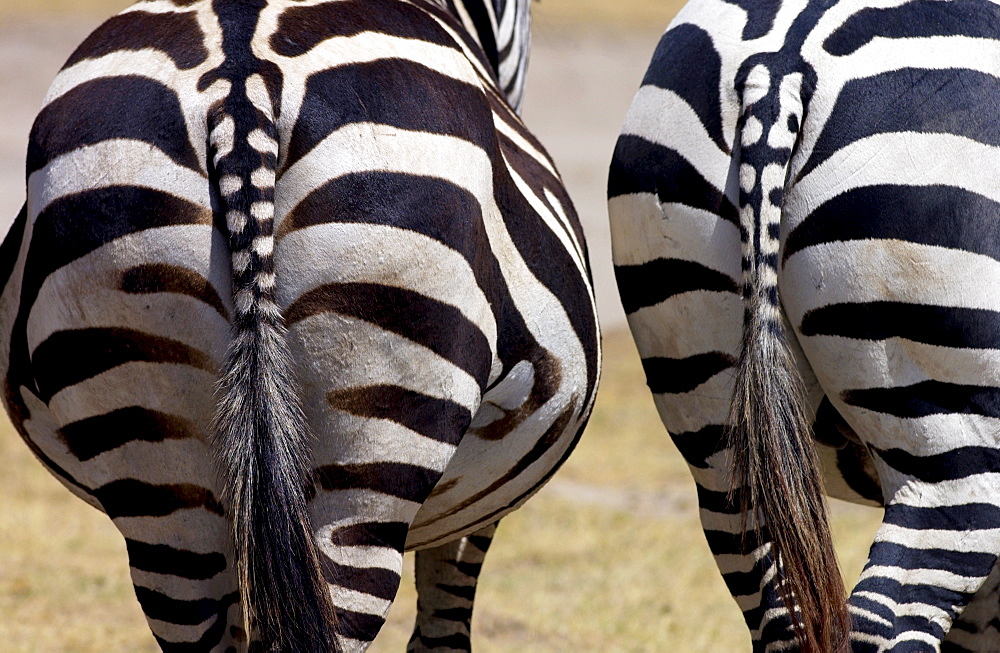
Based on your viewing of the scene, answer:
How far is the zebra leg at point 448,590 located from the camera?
3.55 metres

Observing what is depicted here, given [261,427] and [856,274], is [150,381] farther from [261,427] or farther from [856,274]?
[856,274]

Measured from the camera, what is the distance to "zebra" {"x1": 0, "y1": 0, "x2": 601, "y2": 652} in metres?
2.03

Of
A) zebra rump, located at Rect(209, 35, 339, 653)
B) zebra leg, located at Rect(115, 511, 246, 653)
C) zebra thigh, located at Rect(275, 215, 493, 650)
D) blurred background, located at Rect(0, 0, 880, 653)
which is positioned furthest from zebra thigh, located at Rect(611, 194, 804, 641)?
blurred background, located at Rect(0, 0, 880, 653)

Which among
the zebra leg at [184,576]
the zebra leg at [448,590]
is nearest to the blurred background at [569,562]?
the zebra leg at [448,590]

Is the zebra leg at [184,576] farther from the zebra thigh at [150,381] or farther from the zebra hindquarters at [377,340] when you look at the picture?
the zebra hindquarters at [377,340]

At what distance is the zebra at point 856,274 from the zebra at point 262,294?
0.55 metres

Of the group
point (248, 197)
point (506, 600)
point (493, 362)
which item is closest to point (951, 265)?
point (493, 362)

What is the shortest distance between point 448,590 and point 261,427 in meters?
1.74

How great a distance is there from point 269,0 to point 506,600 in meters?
4.06

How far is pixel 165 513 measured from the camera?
7.04 feet

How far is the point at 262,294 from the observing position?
2.00m

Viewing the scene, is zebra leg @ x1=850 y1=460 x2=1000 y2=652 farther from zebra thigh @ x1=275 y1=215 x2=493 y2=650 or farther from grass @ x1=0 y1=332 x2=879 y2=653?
grass @ x1=0 y1=332 x2=879 y2=653

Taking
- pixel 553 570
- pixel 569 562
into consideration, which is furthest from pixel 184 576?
pixel 569 562

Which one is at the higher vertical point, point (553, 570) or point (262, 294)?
point (262, 294)
